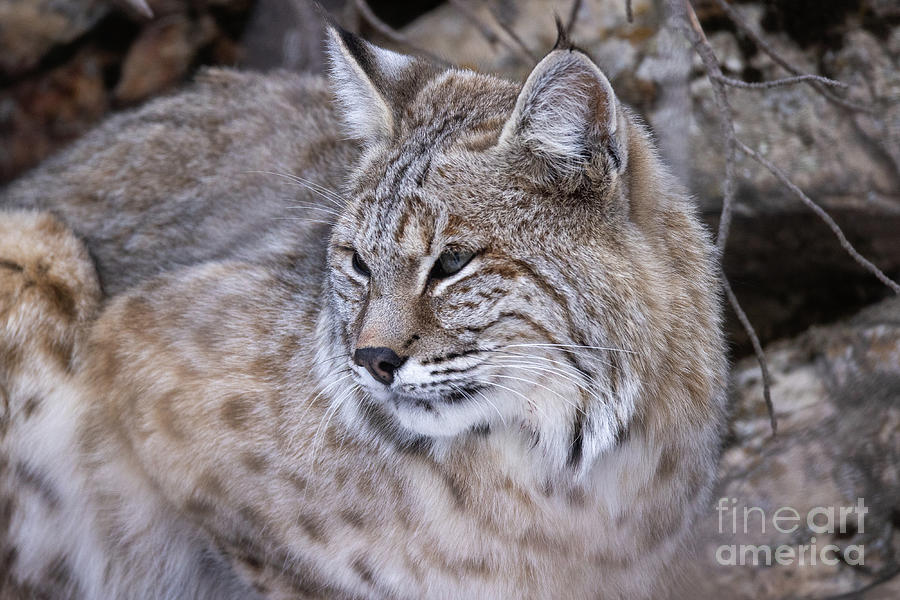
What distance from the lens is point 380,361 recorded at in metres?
2.43

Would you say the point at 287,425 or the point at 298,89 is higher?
the point at 298,89

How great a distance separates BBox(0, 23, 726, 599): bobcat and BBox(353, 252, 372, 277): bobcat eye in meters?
0.04

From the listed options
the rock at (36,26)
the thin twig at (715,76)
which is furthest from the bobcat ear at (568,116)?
the rock at (36,26)

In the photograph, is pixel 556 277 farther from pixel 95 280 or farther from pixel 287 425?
pixel 95 280

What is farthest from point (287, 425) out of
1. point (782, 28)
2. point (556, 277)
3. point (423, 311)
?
point (782, 28)

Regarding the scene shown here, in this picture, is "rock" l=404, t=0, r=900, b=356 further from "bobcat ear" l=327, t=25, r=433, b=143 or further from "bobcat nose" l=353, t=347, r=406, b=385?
"bobcat nose" l=353, t=347, r=406, b=385

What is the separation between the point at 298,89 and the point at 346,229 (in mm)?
1628

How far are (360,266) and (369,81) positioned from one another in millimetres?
541

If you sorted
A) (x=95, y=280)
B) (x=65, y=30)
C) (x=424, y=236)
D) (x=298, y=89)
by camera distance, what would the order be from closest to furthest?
(x=424, y=236), (x=95, y=280), (x=298, y=89), (x=65, y=30)

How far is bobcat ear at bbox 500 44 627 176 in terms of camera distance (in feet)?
7.74

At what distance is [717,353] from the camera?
9.22ft

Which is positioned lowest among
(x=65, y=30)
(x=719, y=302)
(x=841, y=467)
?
(x=841, y=467)

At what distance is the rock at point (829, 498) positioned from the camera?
7.72 ft

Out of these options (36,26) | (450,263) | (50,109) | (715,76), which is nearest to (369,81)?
(450,263)
